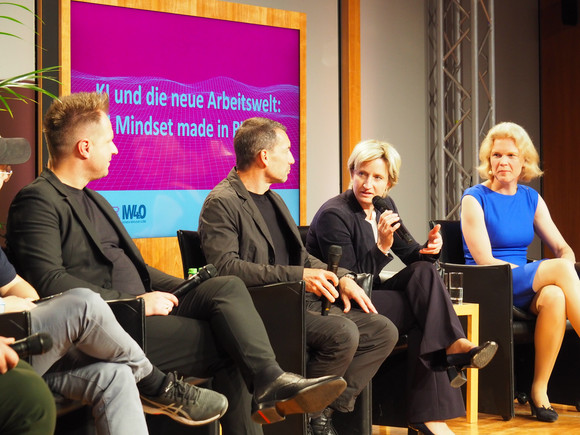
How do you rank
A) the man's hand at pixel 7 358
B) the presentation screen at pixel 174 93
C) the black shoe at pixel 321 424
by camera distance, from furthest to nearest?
the presentation screen at pixel 174 93, the black shoe at pixel 321 424, the man's hand at pixel 7 358

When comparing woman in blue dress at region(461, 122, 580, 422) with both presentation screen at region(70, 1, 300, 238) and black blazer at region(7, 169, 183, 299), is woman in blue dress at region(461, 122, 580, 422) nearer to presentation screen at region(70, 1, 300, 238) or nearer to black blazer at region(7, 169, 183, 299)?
presentation screen at region(70, 1, 300, 238)

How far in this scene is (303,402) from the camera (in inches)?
103

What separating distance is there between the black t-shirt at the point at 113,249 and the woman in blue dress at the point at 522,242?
205 centimetres

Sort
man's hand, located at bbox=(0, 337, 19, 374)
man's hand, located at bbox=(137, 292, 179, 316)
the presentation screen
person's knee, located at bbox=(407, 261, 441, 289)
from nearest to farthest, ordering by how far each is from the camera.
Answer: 1. man's hand, located at bbox=(0, 337, 19, 374)
2. man's hand, located at bbox=(137, 292, 179, 316)
3. person's knee, located at bbox=(407, 261, 441, 289)
4. the presentation screen

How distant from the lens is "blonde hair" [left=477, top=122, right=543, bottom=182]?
15.5 feet

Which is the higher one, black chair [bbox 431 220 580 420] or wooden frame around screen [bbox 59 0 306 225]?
wooden frame around screen [bbox 59 0 306 225]

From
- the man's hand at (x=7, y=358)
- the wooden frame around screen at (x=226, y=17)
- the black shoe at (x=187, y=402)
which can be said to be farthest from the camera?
the wooden frame around screen at (x=226, y=17)

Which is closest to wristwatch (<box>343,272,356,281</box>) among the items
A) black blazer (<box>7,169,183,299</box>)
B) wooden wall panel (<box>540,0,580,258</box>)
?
black blazer (<box>7,169,183,299</box>)

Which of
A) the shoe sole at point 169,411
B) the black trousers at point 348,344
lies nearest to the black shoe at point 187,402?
the shoe sole at point 169,411

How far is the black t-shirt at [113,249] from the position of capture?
9.85 feet

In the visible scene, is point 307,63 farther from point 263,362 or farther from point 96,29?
point 263,362

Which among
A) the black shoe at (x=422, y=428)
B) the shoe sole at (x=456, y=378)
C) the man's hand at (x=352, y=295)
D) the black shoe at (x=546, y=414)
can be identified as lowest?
the black shoe at (x=546, y=414)

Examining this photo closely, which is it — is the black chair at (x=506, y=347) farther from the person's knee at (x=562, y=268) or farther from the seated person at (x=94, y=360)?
the seated person at (x=94, y=360)

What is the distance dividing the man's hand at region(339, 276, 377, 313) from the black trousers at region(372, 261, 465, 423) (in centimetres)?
18
